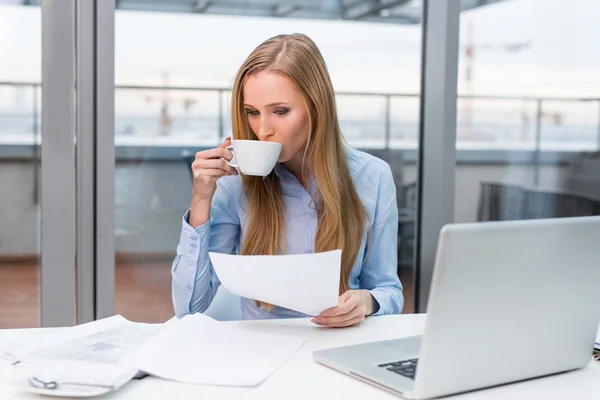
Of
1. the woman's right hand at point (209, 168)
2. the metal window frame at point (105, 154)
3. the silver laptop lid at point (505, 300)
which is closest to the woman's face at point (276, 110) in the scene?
the woman's right hand at point (209, 168)

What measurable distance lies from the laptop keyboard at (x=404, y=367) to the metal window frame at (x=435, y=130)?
1.79 metres

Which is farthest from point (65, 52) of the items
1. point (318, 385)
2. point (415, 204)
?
point (318, 385)

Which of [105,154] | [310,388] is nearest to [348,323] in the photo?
[310,388]

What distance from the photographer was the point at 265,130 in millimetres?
1704

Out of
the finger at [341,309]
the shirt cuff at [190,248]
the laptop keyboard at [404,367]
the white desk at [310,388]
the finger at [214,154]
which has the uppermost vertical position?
the finger at [214,154]

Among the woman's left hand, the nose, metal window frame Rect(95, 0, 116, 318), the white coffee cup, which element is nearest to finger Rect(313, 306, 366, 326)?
the woman's left hand

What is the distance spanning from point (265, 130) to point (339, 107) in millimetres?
1205

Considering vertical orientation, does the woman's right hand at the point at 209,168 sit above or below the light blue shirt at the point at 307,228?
above

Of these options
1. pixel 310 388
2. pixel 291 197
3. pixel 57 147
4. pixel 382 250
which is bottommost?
pixel 310 388

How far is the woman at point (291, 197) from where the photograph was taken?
5.64 ft

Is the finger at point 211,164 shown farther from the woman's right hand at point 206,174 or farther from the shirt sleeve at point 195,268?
the shirt sleeve at point 195,268

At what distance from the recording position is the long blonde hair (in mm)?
1762

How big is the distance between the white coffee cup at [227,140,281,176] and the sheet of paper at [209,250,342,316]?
12.7 inches

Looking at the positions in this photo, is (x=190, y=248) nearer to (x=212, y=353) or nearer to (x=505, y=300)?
(x=212, y=353)
